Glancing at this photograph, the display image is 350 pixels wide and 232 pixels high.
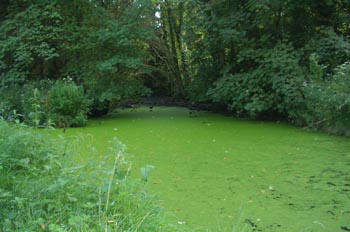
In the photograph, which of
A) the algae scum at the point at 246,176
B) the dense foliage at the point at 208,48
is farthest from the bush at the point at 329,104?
the algae scum at the point at 246,176

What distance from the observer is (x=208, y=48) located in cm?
816

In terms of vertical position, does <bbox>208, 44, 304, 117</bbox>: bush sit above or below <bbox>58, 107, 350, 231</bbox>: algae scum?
above

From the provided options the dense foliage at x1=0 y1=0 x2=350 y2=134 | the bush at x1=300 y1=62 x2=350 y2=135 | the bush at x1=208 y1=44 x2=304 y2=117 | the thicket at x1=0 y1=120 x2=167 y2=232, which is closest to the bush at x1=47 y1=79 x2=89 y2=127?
the dense foliage at x1=0 y1=0 x2=350 y2=134

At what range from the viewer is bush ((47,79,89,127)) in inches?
260

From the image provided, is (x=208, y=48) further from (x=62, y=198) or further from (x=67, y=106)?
(x=62, y=198)

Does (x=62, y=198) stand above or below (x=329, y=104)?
below

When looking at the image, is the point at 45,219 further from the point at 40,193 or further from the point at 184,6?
the point at 184,6

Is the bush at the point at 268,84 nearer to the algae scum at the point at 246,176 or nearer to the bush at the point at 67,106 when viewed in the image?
the algae scum at the point at 246,176

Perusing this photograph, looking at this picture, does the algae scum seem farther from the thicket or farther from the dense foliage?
the dense foliage

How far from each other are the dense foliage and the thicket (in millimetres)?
4422

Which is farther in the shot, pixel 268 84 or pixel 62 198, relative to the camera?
pixel 268 84

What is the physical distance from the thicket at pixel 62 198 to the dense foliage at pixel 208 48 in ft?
14.5

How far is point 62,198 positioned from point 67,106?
493 cm

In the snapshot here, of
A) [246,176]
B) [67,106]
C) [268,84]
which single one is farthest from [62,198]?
[268,84]
